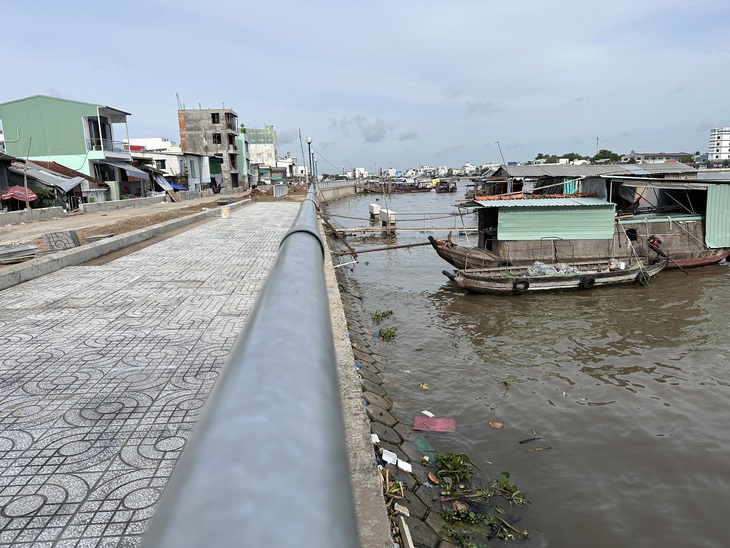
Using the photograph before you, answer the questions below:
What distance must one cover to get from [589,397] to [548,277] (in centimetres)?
814

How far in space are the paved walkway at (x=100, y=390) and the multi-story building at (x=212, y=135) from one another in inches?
2230

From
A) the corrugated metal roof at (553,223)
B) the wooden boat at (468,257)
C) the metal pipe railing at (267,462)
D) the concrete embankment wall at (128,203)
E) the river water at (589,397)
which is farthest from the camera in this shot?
the concrete embankment wall at (128,203)

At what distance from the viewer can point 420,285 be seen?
787 inches

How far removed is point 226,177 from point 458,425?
60667 millimetres

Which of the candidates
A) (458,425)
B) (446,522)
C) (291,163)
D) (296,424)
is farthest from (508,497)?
(291,163)

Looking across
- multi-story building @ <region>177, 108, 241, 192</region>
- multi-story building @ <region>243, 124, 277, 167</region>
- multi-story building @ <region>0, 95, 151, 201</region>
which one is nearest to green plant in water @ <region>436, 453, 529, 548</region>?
multi-story building @ <region>0, 95, 151, 201</region>

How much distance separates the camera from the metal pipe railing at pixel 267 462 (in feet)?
1.83

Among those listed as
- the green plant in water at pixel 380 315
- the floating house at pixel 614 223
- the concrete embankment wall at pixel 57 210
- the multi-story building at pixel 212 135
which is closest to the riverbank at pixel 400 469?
the green plant in water at pixel 380 315

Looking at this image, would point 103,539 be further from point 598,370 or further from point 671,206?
point 671,206

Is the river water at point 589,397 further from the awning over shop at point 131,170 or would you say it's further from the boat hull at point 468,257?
the awning over shop at point 131,170

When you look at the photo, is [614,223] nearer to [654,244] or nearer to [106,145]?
[654,244]

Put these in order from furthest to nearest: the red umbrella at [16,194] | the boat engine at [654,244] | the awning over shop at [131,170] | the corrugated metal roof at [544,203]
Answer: the awning over shop at [131,170], the red umbrella at [16,194], the boat engine at [654,244], the corrugated metal roof at [544,203]

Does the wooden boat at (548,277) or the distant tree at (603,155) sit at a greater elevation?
the distant tree at (603,155)

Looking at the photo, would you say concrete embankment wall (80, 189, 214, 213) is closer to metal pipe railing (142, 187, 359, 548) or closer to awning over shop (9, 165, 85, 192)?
awning over shop (9, 165, 85, 192)
